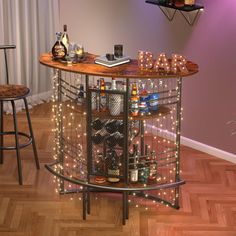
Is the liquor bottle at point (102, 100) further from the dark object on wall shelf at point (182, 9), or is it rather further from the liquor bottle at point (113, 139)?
the dark object on wall shelf at point (182, 9)

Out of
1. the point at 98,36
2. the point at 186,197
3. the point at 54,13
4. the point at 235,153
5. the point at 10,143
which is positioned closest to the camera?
the point at 186,197

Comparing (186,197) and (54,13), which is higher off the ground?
(54,13)

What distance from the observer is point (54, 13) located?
5863mm

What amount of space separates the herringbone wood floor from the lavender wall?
1.14 feet

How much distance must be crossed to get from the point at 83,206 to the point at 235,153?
1.39 meters

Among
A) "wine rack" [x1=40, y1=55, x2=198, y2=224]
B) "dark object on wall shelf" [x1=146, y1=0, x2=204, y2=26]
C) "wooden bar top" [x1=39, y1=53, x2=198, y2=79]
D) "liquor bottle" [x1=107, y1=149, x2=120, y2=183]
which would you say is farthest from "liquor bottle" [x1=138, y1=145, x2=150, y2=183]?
"dark object on wall shelf" [x1=146, y1=0, x2=204, y2=26]

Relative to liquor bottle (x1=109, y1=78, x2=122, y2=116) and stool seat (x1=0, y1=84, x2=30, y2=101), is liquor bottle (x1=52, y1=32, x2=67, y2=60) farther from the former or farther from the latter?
stool seat (x1=0, y1=84, x2=30, y2=101)

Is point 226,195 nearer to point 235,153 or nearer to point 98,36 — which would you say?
point 235,153

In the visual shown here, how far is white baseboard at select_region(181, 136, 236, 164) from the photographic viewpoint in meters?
4.73

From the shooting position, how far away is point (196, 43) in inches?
186

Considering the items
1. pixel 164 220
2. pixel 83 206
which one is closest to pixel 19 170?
pixel 83 206

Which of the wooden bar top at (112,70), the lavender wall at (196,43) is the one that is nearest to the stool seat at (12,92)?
the wooden bar top at (112,70)

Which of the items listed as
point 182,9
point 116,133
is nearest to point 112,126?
point 116,133

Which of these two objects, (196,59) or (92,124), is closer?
(92,124)
